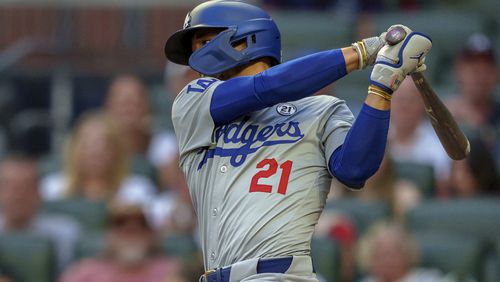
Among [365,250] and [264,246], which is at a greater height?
[264,246]

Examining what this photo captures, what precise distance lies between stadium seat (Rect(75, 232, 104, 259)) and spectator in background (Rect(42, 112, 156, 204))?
0.54 m

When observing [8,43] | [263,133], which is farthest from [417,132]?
[8,43]

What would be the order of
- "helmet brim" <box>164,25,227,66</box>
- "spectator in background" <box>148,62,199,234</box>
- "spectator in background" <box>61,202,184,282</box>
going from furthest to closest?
"spectator in background" <box>148,62,199,234</box>, "spectator in background" <box>61,202,184,282</box>, "helmet brim" <box>164,25,227,66</box>

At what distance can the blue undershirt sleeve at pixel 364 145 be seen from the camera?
3676mm

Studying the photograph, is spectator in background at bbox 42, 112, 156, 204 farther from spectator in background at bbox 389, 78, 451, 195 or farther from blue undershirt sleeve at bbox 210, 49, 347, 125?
blue undershirt sleeve at bbox 210, 49, 347, 125

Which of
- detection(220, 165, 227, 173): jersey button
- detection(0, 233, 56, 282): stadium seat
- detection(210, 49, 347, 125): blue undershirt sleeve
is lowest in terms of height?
detection(0, 233, 56, 282): stadium seat

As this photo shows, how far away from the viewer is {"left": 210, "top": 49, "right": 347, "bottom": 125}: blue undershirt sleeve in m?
3.75

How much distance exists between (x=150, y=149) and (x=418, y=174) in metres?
2.09

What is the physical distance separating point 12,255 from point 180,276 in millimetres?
1306

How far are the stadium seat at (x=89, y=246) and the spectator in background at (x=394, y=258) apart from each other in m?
1.68

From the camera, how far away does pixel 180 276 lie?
6438mm

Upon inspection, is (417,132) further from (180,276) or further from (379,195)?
(180,276)

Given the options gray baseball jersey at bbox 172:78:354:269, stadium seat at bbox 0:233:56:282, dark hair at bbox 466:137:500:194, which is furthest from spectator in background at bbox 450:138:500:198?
gray baseball jersey at bbox 172:78:354:269

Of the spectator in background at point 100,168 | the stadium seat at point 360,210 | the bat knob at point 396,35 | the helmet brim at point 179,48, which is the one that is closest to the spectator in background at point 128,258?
the spectator in background at point 100,168
